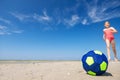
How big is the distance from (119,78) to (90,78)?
2.81 feet

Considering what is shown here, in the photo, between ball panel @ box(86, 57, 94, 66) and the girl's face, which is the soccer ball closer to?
ball panel @ box(86, 57, 94, 66)

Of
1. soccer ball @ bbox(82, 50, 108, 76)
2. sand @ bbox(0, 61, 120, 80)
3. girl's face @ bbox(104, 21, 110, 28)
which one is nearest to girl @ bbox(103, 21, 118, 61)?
girl's face @ bbox(104, 21, 110, 28)

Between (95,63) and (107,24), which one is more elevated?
(107,24)

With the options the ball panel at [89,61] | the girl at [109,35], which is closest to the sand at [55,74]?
the ball panel at [89,61]

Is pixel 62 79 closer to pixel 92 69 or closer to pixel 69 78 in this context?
pixel 69 78

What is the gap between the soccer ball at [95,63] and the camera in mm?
5527

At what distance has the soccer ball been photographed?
218 inches

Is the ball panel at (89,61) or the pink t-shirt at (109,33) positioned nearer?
the ball panel at (89,61)

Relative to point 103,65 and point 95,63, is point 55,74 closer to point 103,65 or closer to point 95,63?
point 95,63

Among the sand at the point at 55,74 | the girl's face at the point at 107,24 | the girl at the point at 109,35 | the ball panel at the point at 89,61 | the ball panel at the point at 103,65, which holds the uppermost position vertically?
the girl's face at the point at 107,24

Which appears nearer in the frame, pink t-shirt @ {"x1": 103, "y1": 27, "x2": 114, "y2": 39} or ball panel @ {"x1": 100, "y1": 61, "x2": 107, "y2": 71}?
ball panel @ {"x1": 100, "y1": 61, "x2": 107, "y2": 71}

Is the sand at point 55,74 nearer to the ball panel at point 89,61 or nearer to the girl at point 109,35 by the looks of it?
the ball panel at point 89,61

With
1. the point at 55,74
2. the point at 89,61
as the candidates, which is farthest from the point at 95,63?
the point at 55,74

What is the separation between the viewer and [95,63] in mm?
5508
